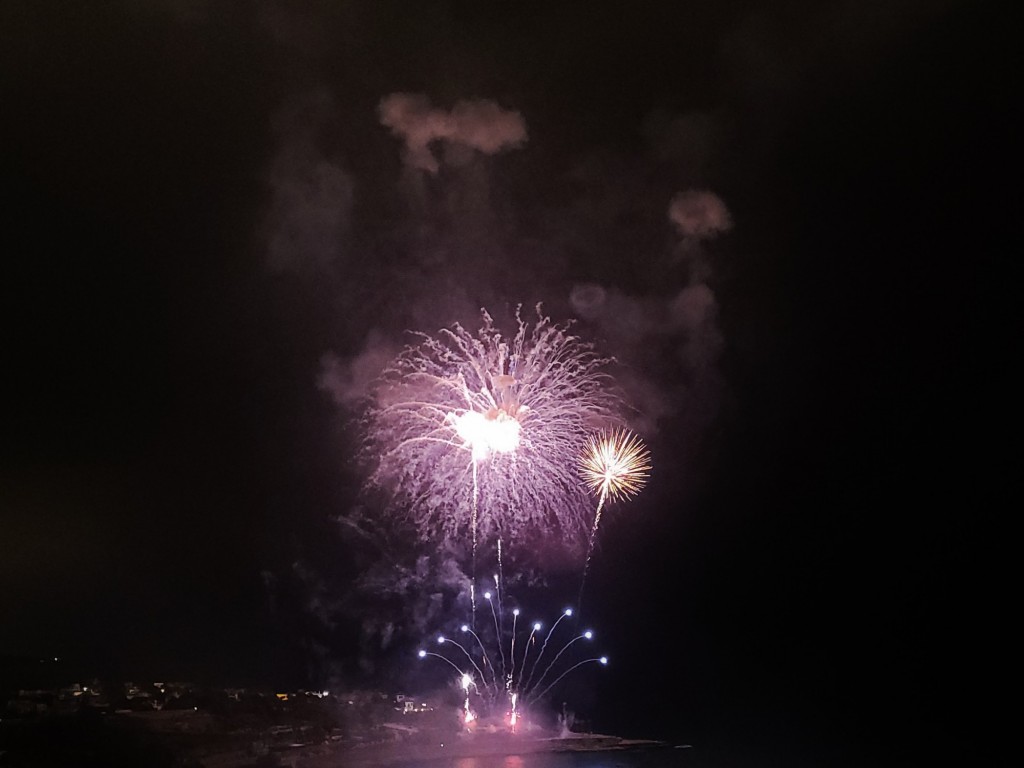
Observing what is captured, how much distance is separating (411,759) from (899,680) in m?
35.6

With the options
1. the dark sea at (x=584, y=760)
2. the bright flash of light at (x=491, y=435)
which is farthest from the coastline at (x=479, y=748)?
the bright flash of light at (x=491, y=435)

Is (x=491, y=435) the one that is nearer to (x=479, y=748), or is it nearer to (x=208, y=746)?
(x=208, y=746)

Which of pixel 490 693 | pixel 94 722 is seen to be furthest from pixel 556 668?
pixel 94 722

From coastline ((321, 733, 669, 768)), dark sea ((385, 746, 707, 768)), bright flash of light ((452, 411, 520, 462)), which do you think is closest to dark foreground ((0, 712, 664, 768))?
coastline ((321, 733, 669, 768))

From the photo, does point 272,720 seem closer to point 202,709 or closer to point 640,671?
point 202,709

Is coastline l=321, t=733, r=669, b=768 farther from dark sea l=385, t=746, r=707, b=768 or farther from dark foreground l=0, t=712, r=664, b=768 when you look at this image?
dark sea l=385, t=746, r=707, b=768

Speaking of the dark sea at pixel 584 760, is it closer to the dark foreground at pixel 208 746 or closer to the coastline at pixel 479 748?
the dark foreground at pixel 208 746

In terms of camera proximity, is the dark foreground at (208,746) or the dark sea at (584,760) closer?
the dark foreground at (208,746)

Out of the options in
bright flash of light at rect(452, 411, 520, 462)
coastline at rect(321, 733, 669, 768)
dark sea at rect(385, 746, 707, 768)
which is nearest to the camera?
bright flash of light at rect(452, 411, 520, 462)

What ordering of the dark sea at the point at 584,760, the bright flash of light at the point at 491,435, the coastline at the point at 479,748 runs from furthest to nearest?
1. the dark sea at the point at 584,760
2. the coastline at the point at 479,748
3. the bright flash of light at the point at 491,435

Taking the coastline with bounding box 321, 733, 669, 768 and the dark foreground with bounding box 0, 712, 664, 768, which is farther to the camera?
the coastline with bounding box 321, 733, 669, 768

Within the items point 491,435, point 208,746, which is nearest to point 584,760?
point 208,746

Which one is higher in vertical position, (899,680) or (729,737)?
(899,680)

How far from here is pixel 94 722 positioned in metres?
27.5
